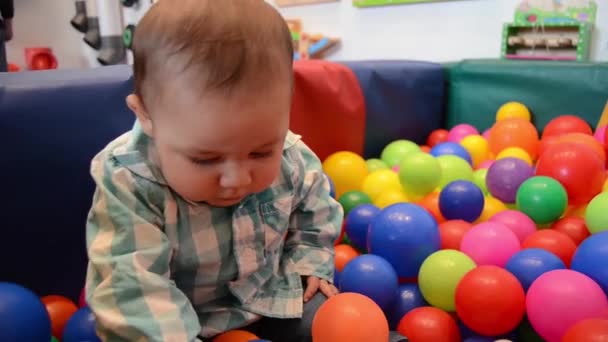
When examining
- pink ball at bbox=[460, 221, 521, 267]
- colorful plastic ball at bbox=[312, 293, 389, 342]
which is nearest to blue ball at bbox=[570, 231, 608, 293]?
pink ball at bbox=[460, 221, 521, 267]

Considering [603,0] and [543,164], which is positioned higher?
[603,0]

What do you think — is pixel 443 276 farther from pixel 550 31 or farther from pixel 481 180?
pixel 550 31

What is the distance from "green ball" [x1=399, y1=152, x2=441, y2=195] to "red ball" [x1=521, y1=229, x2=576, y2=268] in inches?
12.5

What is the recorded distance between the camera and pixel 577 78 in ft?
4.94

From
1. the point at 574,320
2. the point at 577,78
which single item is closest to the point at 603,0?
the point at 577,78

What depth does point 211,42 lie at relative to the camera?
58 cm

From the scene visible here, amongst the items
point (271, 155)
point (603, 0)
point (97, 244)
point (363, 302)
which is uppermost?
point (603, 0)

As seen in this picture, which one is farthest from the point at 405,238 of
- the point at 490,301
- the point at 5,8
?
the point at 5,8

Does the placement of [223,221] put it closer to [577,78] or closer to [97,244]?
[97,244]

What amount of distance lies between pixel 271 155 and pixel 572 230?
69cm

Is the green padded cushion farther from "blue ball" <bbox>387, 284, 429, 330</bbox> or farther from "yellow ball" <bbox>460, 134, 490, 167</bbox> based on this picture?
"blue ball" <bbox>387, 284, 429, 330</bbox>

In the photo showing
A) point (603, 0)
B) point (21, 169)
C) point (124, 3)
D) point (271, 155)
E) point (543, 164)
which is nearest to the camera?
point (271, 155)

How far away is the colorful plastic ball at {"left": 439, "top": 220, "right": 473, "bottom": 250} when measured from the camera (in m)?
1.07

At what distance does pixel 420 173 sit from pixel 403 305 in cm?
39
